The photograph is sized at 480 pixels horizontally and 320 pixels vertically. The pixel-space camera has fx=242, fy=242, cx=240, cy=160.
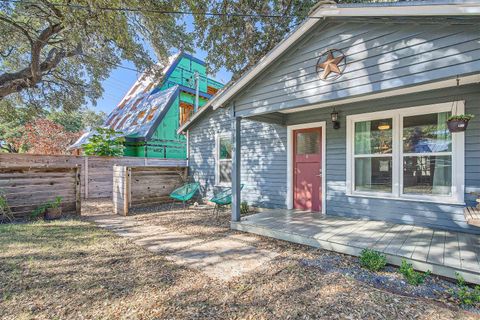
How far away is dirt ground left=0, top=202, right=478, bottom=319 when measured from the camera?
2.17 metres

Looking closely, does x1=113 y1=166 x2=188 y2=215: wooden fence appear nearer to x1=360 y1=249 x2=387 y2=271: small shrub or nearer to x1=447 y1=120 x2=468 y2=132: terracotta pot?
x1=360 y1=249 x2=387 y2=271: small shrub

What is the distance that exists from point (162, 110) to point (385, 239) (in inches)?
400

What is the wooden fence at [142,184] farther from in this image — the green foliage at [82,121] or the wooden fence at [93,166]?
the green foliage at [82,121]

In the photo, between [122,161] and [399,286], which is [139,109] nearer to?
[122,161]

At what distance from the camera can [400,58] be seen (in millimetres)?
2941

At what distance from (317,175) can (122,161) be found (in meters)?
8.02

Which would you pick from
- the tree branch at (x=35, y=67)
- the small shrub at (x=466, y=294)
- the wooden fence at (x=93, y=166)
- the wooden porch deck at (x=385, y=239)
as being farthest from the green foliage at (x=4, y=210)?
the small shrub at (x=466, y=294)

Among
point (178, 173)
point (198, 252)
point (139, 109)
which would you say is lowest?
point (198, 252)

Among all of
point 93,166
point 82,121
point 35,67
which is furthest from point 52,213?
point 82,121

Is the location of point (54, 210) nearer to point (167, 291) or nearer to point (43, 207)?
point (43, 207)

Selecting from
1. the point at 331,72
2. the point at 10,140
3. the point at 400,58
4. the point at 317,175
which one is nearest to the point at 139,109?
the point at 10,140

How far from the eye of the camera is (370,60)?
3.18 metres

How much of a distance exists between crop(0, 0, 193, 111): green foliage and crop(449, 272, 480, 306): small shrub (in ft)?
21.6

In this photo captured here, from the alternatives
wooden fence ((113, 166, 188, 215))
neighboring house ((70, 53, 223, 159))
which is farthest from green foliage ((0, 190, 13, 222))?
neighboring house ((70, 53, 223, 159))
